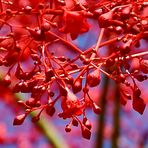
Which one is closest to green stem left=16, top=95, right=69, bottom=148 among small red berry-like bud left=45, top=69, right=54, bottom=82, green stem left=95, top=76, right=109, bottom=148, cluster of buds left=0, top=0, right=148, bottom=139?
green stem left=95, top=76, right=109, bottom=148

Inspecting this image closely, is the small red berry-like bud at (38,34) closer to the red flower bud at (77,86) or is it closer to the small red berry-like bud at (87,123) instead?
the red flower bud at (77,86)

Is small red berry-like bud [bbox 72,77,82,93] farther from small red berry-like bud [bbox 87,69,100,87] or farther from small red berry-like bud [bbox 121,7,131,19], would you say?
small red berry-like bud [bbox 121,7,131,19]

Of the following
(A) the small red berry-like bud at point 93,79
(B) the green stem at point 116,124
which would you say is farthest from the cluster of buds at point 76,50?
(B) the green stem at point 116,124

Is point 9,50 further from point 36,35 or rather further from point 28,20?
point 28,20

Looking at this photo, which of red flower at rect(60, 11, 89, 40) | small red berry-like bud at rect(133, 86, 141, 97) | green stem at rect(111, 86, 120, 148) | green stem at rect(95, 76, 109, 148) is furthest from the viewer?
green stem at rect(111, 86, 120, 148)

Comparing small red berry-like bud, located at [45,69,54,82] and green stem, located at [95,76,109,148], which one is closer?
small red berry-like bud, located at [45,69,54,82]

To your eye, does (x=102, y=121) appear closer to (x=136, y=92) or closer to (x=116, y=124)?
(x=116, y=124)

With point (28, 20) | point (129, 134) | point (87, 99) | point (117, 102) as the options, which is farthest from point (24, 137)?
point (87, 99)

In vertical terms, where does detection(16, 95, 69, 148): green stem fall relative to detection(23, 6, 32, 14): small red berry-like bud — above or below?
below

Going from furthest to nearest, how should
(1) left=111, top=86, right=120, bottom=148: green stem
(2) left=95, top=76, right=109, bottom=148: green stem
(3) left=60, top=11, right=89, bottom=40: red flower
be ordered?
(1) left=111, top=86, right=120, bottom=148: green stem < (2) left=95, top=76, right=109, bottom=148: green stem < (3) left=60, top=11, right=89, bottom=40: red flower
